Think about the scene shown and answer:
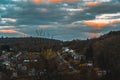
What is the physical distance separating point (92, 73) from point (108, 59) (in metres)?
13.8

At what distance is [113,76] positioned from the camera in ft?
167

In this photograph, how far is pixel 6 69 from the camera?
5981 centimetres

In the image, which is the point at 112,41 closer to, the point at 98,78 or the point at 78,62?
the point at 78,62

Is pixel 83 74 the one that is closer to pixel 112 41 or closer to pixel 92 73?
pixel 92 73

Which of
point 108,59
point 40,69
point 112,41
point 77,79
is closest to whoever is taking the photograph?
point 77,79

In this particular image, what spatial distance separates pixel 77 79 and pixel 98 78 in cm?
359

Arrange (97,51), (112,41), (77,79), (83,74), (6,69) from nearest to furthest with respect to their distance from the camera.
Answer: (77,79)
(83,74)
(6,69)
(97,51)
(112,41)

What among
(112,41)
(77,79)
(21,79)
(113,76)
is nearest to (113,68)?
(113,76)

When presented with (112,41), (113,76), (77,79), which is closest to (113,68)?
(113,76)

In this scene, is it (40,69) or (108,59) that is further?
(108,59)

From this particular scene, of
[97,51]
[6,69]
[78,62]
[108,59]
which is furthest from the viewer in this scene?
[97,51]

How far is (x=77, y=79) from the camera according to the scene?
47.9 metres

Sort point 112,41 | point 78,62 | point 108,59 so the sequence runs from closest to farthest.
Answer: point 108,59, point 78,62, point 112,41

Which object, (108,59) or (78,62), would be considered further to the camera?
(78,62)
